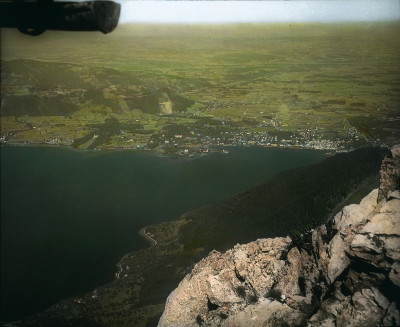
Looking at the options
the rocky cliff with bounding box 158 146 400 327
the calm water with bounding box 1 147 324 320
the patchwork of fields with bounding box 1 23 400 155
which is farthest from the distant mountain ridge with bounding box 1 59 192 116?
the rocky cliff with bounding box 158 146 400 327

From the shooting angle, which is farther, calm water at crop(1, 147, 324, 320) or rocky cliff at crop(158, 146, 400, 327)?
calm water at crop(1, 147, 324, 320)

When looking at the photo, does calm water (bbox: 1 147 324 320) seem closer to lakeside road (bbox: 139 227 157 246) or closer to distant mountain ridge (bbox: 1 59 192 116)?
lakeside road (bbox: 139 227 157 246)

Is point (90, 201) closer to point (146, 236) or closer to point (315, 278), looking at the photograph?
point (146, 236)

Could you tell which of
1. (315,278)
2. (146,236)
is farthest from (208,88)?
(315,278)

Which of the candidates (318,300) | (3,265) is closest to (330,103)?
(318,300)

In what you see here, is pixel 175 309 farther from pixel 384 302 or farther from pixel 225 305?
pixel 384 302

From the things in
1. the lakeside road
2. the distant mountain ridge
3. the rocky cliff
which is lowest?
the lakeside road

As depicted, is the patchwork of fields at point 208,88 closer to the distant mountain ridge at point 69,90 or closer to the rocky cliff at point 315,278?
the distant mountain ridge at point 69,90
